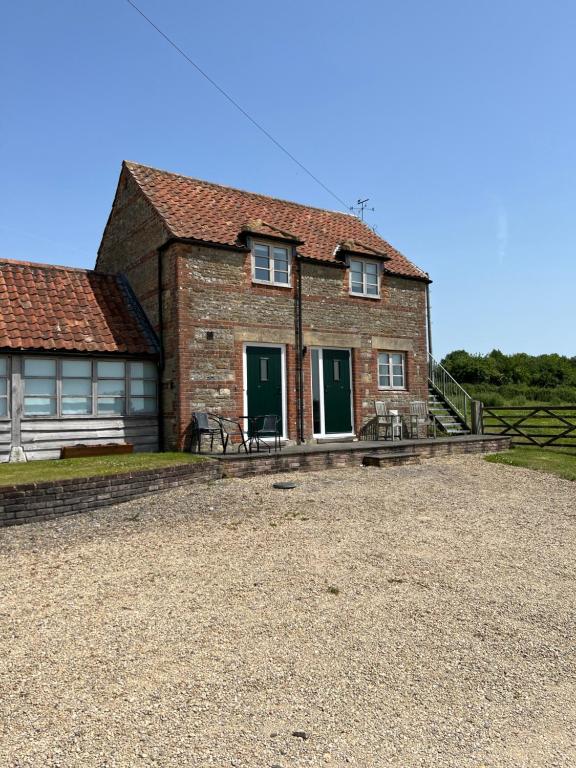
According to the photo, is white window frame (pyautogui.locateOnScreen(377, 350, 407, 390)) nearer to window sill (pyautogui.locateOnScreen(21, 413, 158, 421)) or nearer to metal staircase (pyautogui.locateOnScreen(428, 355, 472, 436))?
metal staircase (pyautogui.locateOnScreen(428, 355, 472, 436))

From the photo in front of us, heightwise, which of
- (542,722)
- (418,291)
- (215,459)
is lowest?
(542,722)

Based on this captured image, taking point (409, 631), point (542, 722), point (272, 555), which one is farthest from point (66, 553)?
point (542, 722)

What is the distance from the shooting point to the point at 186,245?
14.1 meters

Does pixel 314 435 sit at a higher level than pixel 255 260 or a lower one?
lower

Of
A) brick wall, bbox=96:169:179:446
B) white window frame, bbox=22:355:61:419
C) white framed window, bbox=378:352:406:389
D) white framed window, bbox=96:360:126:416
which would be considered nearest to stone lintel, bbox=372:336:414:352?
white framed window, bbox=378:352:406:389

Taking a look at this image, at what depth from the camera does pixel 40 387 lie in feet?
42.8

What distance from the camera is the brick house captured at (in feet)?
46.5

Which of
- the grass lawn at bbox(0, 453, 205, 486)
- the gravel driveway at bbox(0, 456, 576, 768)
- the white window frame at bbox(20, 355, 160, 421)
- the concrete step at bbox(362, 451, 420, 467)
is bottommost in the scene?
the gravel driveway at bbox(0, 456, 576, 768)

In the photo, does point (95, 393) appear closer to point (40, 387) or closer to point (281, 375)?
point (40, 387)

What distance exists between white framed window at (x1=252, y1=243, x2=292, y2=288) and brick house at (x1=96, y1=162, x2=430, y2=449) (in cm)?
3

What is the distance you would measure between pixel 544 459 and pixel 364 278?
7.71 metres

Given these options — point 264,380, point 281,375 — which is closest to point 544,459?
point 281,375

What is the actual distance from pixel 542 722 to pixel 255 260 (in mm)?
13519

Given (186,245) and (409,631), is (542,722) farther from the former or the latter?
(186,245)
